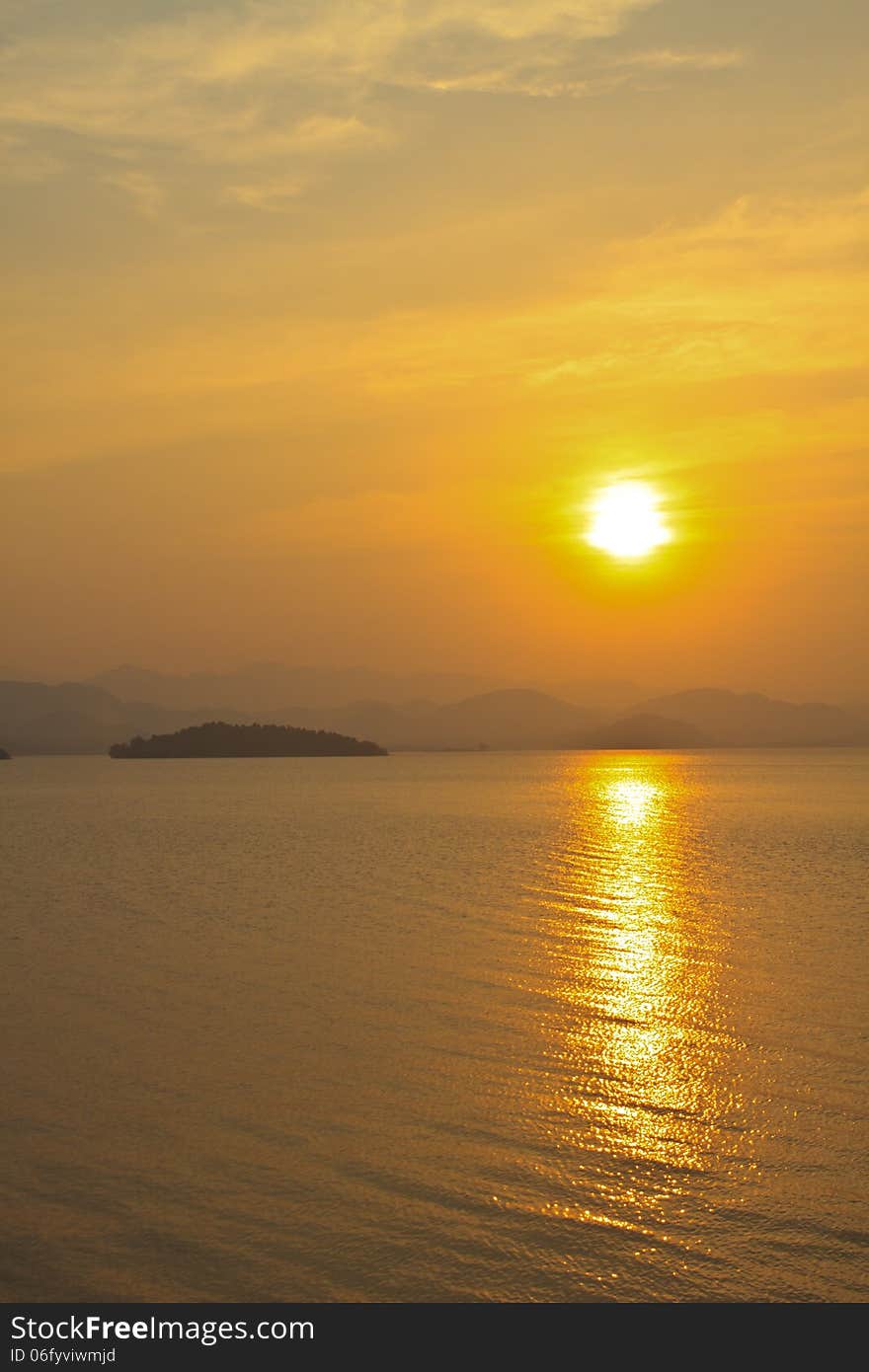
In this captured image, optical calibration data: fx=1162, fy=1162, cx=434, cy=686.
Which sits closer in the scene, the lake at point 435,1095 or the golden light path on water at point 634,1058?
the lake at point 435,1095

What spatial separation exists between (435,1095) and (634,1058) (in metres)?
3.27

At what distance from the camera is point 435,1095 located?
14.3 m

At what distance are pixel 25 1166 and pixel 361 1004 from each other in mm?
8181

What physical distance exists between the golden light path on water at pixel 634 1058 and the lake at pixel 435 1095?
0.06 metres

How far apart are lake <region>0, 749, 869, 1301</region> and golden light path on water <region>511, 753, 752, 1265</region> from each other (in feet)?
0.19

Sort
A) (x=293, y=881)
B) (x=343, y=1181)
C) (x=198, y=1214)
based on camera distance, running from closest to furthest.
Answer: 1. (x=198, y=1214)
2. (x=343, y=1181)
3. (x=293, y=881)

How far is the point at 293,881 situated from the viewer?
38719mm

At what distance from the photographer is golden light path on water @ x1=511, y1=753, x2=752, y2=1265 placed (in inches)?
→ 444

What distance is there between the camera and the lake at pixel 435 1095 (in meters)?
9.69

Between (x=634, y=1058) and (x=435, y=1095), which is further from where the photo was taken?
(x=634, y=1058)

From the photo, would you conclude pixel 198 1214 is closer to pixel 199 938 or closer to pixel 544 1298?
pixel 544 1298

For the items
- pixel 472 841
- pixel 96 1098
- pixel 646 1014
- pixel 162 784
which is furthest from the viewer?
pixel 162 784

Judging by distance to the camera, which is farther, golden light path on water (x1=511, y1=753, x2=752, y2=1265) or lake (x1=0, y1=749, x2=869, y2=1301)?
golden light path on water (x1=511, y1=753, x2=752, y2=1265)
